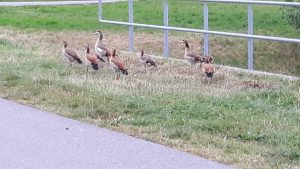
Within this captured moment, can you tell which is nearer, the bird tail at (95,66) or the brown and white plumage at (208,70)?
the brown and white plumage at (208,70)

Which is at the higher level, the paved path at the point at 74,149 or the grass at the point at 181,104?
the grass at the point at 181,104

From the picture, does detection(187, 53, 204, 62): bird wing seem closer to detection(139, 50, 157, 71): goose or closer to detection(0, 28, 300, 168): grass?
detection(0, 28, 300, 168): grass

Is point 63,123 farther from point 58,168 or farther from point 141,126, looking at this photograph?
point 58,168

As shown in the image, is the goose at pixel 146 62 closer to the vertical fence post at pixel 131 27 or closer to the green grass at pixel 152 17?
the vertical fence post at pixel 131 27

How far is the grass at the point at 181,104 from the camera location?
7.64m

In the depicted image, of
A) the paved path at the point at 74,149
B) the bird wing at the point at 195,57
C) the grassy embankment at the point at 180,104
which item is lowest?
the paved path at the point at 74,149

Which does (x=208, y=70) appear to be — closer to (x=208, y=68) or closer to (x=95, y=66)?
(x=208, y=68)

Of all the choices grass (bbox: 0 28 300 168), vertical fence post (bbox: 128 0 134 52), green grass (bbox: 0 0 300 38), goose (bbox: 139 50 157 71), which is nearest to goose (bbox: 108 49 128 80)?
grass (bbox: 0 28 300 168)

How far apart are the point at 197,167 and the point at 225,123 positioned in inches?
61.8

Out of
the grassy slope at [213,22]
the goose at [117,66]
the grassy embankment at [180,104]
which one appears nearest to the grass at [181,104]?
the grassy embankment at [180,104]

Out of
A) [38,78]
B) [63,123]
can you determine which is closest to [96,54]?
[38,78]

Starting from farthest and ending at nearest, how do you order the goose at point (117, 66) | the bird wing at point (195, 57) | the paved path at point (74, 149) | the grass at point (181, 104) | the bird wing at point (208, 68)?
1. the bird wing at point (195, 57)
2. the goose at point (117, 66)
3. the bird wing at point (208, 68)
4. the grass at point (181, 104)
5. the paved path at point (74, 149)

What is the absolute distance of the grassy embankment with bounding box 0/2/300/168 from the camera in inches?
301

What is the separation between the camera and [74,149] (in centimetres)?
766
